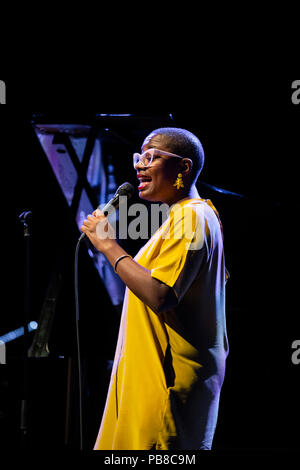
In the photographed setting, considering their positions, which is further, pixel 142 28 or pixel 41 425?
pixel 142 28

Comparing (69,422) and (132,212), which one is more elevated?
(132,212)

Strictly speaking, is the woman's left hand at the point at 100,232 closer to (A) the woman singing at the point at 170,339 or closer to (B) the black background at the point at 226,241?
(A) the woman singing at the point at 170,339

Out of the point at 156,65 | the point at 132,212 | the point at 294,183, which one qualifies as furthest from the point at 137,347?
the point at 156,65

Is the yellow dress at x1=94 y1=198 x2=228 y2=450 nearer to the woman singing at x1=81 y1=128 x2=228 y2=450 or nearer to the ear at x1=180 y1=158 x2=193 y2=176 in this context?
the woman singing at x1=81 y1=128 x2=228 y2=450

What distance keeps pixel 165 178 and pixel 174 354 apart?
675mm

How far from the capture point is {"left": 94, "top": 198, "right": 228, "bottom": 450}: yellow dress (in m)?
1.50

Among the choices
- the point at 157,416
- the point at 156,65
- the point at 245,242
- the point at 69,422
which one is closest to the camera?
the point at 157,416

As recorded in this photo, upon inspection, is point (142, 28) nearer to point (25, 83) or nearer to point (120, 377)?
point (25, 83)

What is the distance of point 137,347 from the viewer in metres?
1.59

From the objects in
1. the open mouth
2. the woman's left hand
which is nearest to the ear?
the open mouth

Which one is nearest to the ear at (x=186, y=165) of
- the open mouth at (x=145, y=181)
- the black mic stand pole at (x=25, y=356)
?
the open mouth at (x=145, y=181)

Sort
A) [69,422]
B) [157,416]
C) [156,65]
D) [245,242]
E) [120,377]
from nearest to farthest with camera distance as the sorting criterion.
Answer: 1. [157,416]
2. [120,377]
3. [69,422]
4. [245,242]
5. [156,65]

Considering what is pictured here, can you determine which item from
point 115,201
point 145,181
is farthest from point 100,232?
point 145,181

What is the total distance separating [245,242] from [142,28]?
1727 millimetres
